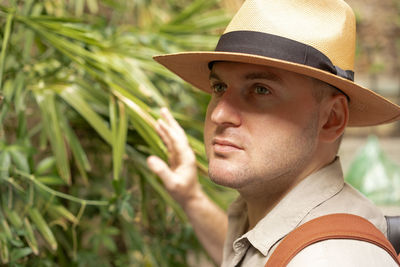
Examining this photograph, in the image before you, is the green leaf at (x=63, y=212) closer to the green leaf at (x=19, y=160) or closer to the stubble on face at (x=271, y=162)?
the green leaf at (x=19, y=160)

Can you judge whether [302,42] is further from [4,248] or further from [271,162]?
[4,248]

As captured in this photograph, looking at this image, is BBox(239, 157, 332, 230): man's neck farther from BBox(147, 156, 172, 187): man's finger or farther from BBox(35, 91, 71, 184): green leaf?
BBox(35, 91, 71, 184): green leaf

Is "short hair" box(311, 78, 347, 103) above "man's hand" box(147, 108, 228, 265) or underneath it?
above

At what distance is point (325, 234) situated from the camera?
77cm

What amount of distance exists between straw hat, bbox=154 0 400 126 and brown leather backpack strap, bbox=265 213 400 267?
21cm

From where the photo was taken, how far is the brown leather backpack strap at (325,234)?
773mm

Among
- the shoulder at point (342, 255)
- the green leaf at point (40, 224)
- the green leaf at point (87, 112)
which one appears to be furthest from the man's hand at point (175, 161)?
the shoulder at point (342, 255)

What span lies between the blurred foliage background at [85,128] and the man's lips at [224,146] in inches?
14.6

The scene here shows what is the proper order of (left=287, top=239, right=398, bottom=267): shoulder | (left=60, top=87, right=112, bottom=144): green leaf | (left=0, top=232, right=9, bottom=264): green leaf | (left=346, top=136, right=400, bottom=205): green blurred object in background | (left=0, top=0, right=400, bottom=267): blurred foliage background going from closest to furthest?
(left=287, top=239, right=398, bottom=267): shoulder < (left=0, top=232, right=9, bottom=264): green leaf < (left=0, top=0, right=400, bottom=267): blurred foliage background < (left=60, top=87, right=112, bottom=144): green leaf < (left=346, top=136, right=400, bottom=205): green blurred object in background

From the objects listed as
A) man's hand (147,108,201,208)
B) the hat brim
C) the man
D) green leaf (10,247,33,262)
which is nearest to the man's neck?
the man

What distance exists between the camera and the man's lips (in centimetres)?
88

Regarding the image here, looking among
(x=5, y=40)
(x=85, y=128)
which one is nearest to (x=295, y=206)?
(x=5, y=40)

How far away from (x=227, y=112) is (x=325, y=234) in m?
0.26

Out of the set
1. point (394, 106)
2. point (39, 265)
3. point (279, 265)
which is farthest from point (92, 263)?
point (394, 106)
